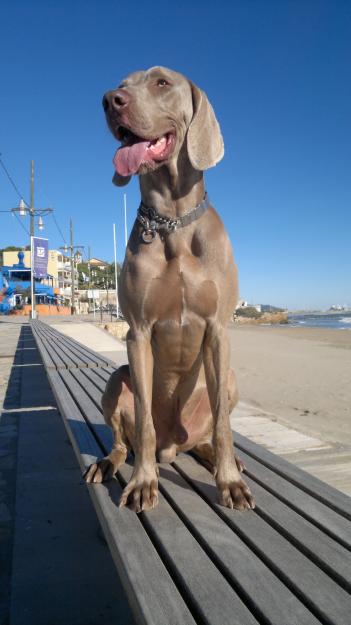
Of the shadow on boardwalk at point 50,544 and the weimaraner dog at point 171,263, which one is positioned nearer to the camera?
the shadow on boardwalk at point 50,544

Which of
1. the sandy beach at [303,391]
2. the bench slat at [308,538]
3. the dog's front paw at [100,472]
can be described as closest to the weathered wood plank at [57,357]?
the sandy beach at [303,391]

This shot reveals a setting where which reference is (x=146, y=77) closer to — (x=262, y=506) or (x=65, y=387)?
(x=262, y=506)

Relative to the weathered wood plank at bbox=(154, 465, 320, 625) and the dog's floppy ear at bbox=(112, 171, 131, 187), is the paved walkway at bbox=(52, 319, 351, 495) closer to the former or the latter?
the weathered wood plank at bbox=(154, 465, 320, 625)

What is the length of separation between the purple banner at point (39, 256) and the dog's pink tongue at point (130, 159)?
17536 millimetres

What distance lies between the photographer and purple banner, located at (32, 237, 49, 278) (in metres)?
18.7

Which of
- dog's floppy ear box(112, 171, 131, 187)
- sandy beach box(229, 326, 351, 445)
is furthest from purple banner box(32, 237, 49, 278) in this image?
dog's floppy ear box(112, 171, 131, 187)

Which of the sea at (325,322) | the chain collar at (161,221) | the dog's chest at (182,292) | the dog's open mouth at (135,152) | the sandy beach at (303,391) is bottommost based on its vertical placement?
the sandy beach at (303,391)

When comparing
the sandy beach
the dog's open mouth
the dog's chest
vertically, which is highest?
the dog's open mouth

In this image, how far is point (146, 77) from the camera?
2.06 meters

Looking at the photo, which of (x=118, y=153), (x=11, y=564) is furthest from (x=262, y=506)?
(x=118, y=153)

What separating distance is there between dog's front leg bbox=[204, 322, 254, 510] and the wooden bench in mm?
125

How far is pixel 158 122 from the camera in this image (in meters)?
1.94

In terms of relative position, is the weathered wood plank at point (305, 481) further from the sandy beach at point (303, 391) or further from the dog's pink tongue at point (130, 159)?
the sandy beach at point (303, 391)

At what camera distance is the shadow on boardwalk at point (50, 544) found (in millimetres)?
1776
